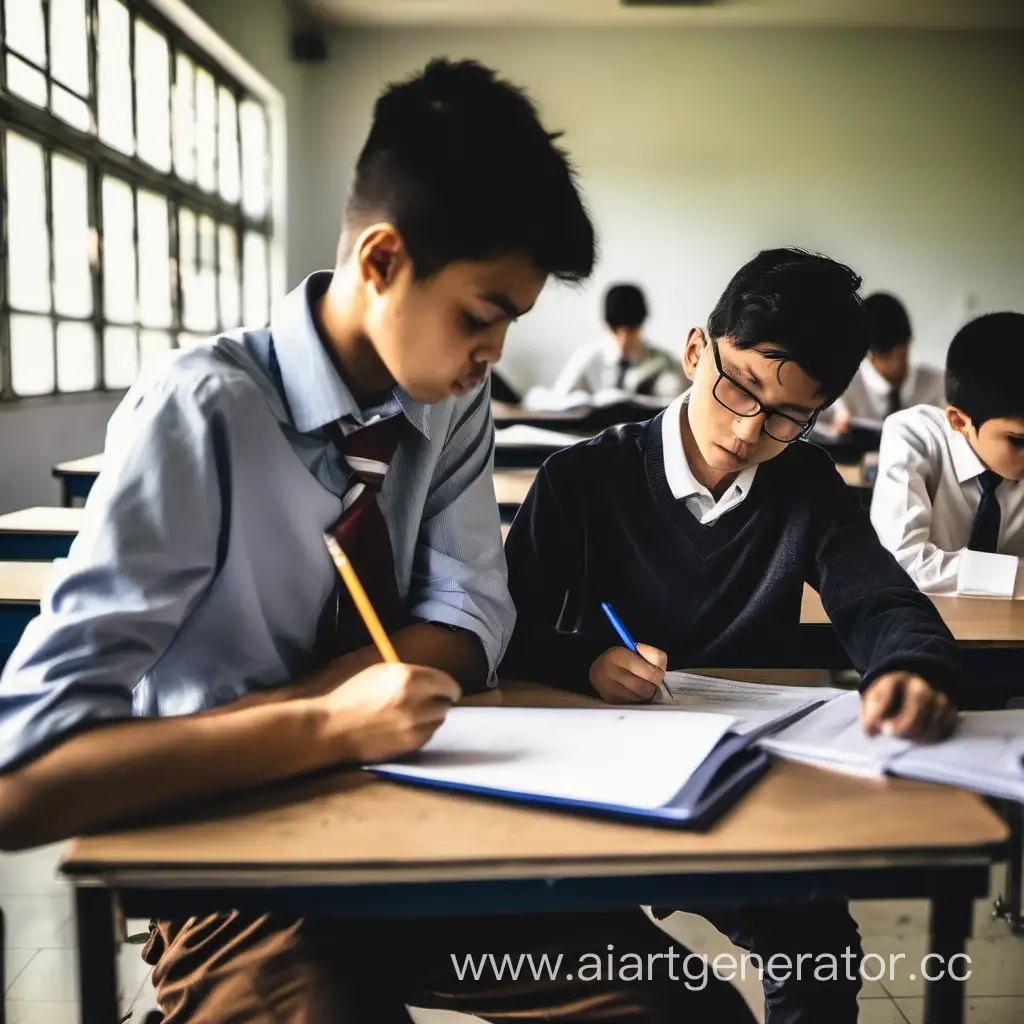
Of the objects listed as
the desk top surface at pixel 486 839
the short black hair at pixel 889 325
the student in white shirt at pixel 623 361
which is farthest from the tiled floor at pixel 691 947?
the student in white shirt at pixel 623 361

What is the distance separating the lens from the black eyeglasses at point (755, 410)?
1325 millimetres

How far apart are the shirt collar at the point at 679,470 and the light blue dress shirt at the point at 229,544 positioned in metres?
0.40

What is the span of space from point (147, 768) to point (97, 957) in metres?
0.13

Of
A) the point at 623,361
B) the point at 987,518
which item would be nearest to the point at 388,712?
the point at 987,518

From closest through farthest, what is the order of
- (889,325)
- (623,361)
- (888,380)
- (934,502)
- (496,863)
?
(496,863)
(934,502)
(889,325)
(888,380)
(623,361)

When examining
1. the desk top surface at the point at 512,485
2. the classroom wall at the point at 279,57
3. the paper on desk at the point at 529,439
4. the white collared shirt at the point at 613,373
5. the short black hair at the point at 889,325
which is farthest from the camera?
the white collared shirt at the point at 613,373

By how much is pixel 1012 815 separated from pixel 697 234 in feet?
21.8

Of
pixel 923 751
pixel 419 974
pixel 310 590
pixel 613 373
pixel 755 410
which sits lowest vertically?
pixel 419 974

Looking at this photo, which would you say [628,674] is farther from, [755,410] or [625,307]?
[625,307]

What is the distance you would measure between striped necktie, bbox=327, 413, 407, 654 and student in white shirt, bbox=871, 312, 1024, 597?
47.1 inches

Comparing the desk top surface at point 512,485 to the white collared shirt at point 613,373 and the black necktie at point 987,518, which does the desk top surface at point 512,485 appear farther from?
the white collared shirt at point 613,373

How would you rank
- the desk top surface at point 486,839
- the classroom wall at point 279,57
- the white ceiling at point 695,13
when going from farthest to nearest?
the white ceiling at point 695,13 → the classroom wall at point 279,57 → the desk top surface at point 486,839

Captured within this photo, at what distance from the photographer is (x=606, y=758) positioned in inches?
33.0

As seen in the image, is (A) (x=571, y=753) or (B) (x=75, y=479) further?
(B) (x=75, y=479)
